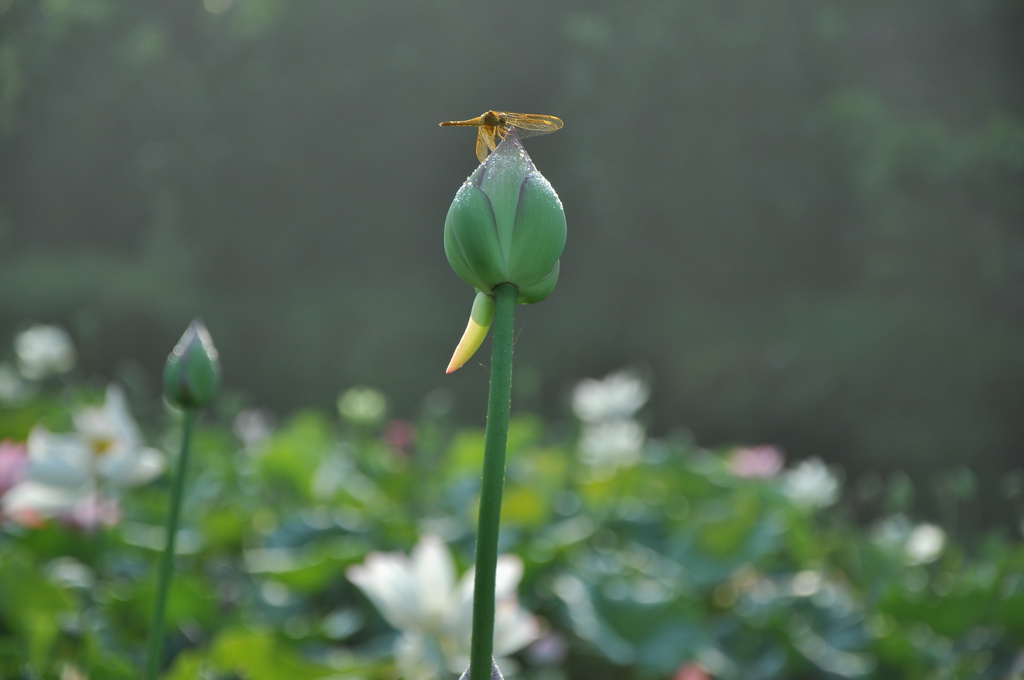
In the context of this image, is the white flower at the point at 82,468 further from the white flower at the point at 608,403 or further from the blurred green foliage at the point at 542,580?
the white flower at the point at 608,403

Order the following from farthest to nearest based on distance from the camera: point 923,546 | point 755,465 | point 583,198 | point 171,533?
point 583,198 → point 755,465 → point 923,546 → point 171,533

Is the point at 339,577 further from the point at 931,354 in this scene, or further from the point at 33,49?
the point at 33,49

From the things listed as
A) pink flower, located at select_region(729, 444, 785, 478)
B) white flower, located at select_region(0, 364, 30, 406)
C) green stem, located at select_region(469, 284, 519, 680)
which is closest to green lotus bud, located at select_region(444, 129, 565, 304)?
green stem, located at select_region(469, 284, 519, 680)

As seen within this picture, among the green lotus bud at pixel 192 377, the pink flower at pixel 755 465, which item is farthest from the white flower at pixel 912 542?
the green lotus bud at pixel 192 377

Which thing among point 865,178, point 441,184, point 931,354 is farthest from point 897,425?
point 441,184

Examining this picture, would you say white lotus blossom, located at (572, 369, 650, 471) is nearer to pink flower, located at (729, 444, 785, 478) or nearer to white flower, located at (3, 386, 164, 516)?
pink flower, located at (729, 444, 785, 478)

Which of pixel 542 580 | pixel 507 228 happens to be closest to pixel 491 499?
pixel 507 228

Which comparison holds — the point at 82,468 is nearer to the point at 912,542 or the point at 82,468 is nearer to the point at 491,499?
the point at 491,499
